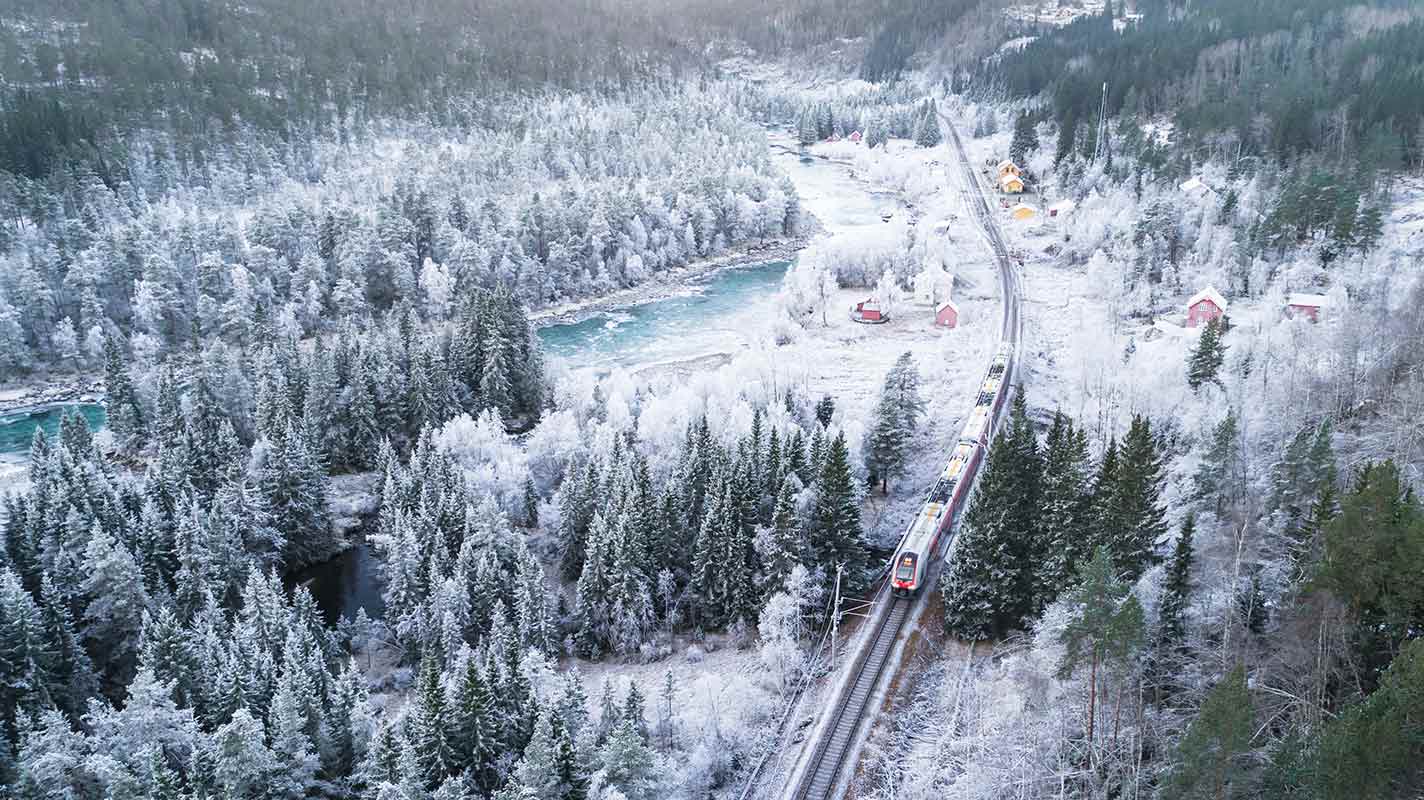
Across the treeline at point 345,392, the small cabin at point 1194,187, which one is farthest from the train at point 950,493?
the small cabin at point 1194,187

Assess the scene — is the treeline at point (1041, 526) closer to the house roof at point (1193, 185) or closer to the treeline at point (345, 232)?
the treeline at point (345, 232)

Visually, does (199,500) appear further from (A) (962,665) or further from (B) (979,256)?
(B) (979,256)

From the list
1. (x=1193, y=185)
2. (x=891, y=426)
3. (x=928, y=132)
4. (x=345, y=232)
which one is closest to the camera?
(x=891, y=426)

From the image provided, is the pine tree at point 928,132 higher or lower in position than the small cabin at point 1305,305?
higher

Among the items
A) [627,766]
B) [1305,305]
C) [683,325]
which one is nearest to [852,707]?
[627,766]

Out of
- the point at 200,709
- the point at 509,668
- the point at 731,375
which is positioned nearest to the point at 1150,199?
the point at 731,375

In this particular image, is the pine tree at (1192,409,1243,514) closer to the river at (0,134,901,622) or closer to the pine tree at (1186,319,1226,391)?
the pine tree at (1186,319,1226,391)

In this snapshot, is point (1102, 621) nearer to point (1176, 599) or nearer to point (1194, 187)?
point (1176, 599)
